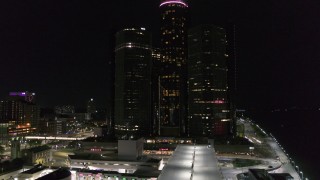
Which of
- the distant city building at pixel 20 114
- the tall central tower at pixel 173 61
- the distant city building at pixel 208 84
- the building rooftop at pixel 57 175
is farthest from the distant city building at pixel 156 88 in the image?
the building rooftop at pixel 57 175

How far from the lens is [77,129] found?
12675 centimetres

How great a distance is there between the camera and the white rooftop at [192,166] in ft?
67.8

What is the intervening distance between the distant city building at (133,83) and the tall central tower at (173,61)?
8553 mm

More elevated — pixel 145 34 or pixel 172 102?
pixel 145 34

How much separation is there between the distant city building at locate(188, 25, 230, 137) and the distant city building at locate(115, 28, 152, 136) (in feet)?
41.5

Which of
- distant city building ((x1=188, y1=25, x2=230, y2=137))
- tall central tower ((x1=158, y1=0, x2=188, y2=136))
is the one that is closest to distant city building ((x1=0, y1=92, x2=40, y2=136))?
tall central tower ((x1=158, y1=0, x2=188, y2=136))

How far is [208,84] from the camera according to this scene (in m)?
86.2

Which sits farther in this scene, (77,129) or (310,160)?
(77,129)

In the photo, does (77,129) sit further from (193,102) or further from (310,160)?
(310,160)

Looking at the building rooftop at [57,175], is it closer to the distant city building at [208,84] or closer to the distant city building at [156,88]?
the distant city building at [208,84]

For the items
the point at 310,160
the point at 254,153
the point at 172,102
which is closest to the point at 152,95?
the point at 172,102

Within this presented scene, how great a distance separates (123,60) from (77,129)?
4551cm

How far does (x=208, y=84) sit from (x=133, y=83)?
2113cm

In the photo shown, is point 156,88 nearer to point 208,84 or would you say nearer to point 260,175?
point 208,84
